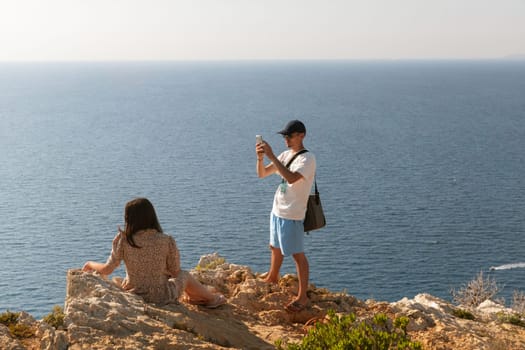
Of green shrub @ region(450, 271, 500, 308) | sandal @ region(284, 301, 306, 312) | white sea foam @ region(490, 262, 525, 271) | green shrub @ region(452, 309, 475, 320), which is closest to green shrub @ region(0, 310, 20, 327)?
sandal @ region(284, 301, 306, 312)

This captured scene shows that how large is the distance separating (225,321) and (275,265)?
2.05 m

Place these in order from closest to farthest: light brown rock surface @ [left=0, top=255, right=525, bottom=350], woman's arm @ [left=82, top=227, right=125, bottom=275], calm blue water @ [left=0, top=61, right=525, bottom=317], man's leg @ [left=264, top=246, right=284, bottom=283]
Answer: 1. light brown rock surface @ [left=0, top=255, right=525, bottom=350]
2. woman's arm @ [left=82, top=227, right=125, bottom=275]
3. man's leg @ [left=264, top=246, right=284, bottom=283]
4. calm blue water @ [left=0, top=61, right=525, bottom=317]

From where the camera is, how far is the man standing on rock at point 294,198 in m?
10.4

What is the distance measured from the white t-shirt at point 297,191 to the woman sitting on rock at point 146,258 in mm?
2073

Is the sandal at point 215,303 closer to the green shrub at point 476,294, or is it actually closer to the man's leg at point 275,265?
the man's leg at point 275,265

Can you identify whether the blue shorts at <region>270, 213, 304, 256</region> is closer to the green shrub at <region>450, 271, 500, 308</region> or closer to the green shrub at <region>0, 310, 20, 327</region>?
the green shrub at <region>0, 310, 20, 327</region>

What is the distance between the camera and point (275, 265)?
11578mm

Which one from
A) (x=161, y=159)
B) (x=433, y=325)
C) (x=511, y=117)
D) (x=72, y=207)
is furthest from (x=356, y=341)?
(x=511, y=117)

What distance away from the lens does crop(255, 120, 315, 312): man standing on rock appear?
1039 cm

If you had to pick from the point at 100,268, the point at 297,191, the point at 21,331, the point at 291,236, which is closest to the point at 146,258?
the point at 100,268

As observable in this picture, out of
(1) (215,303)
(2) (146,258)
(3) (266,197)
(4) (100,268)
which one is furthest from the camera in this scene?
(3) (266,197)

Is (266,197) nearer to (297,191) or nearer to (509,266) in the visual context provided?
(509,266)

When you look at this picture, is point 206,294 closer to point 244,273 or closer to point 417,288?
A: point 244,273

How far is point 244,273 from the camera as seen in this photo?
41.4 feet
